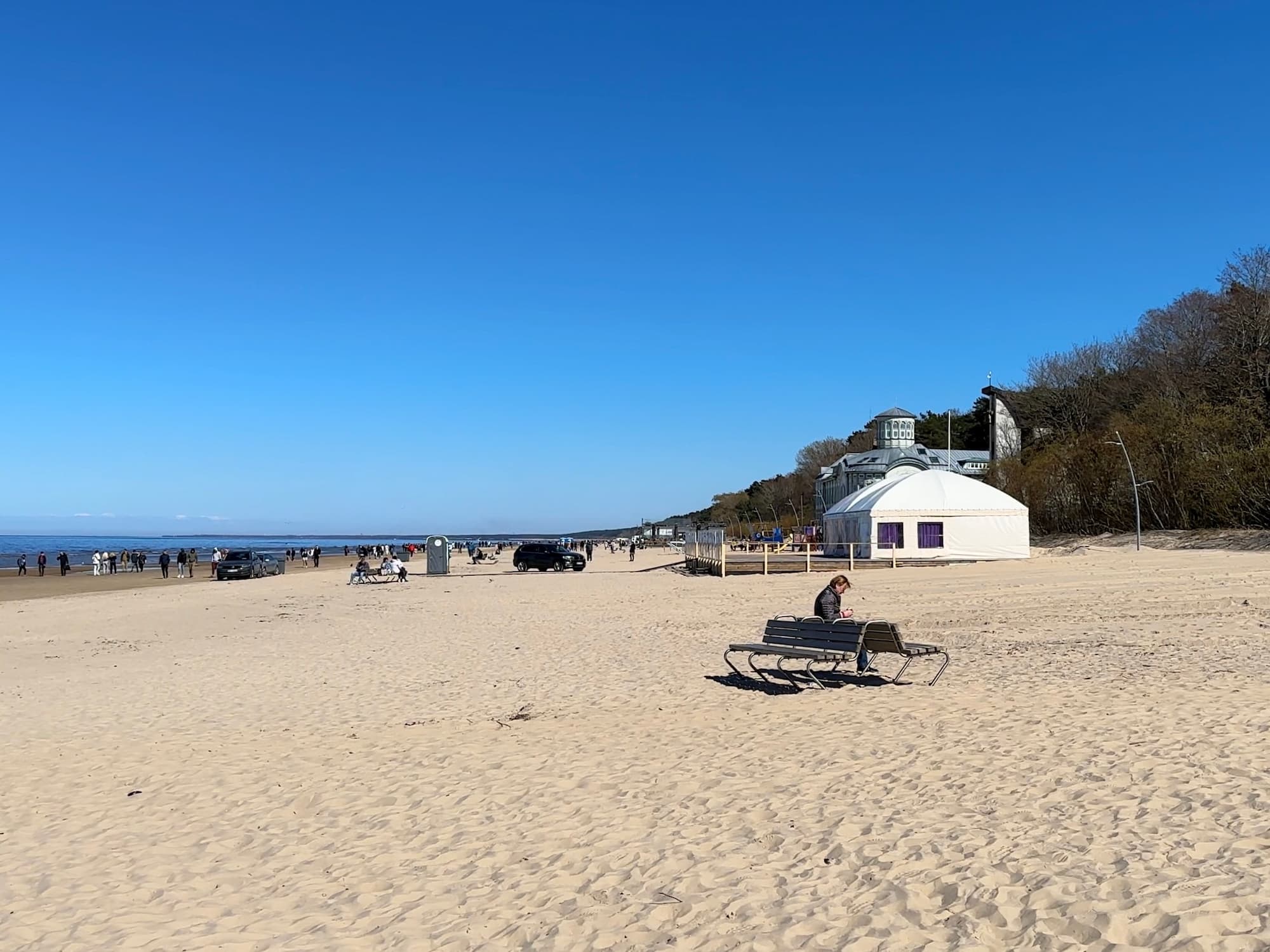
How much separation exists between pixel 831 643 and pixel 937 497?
33774 millimetres

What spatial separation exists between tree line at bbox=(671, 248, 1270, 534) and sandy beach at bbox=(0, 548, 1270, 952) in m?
33.7

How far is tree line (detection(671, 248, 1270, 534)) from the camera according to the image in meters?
42.8

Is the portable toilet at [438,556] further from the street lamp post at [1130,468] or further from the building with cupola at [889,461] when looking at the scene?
the building with cupola at [889,461]

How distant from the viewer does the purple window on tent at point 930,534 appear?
41.5 m

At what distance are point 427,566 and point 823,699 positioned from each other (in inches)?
1430

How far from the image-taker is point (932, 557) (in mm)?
40688

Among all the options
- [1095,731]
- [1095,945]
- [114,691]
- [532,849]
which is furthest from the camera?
[114,691]

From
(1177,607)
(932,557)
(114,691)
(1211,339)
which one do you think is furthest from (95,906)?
(1211,339)

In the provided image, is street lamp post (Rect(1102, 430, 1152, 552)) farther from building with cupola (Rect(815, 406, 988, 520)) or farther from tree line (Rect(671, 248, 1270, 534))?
building with cupola (Rect(815, 406, 988, 520))

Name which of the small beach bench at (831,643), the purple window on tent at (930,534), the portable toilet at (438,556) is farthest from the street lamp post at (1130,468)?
the small beach bench at (831,643)

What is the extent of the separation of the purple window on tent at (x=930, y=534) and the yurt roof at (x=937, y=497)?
0.58 metres

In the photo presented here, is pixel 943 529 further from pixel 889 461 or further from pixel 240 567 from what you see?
pixel 240 567

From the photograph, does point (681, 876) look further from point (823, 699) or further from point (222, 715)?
point (222, 715)

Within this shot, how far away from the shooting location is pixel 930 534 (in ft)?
136
